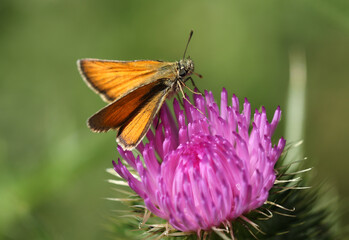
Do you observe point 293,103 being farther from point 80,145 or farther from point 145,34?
point 145,34

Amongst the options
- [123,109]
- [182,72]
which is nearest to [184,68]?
[182,72]

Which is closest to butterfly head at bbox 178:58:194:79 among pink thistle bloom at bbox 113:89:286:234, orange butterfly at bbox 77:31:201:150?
orange butterfly at bbox 77:31:201:150

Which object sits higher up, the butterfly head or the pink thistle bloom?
the butterfly head

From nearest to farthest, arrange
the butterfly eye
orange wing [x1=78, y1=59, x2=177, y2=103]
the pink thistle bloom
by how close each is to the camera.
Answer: the pink thistle bloom < orange wing [x1=78, y1=59, x2=177, y2=103] < the butterfly eye

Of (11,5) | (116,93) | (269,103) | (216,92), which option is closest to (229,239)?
(116,93)

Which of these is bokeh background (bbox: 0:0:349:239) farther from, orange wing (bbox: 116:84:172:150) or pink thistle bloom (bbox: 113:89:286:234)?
pink thistle bloom (bbox: 113:89:286:234)

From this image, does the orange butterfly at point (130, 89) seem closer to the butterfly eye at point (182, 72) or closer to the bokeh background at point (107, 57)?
the butterfly eye at point (182, 72)
